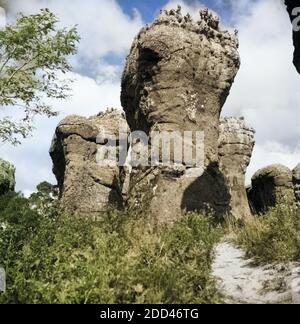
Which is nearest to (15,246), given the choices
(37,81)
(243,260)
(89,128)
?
(243,260)

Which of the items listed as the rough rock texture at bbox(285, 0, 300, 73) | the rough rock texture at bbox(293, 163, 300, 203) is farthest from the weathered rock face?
the rough rock texture at bbox(293, 163, 300, 203)

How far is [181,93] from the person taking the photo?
1541 cm

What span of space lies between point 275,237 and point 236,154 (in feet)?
57.3

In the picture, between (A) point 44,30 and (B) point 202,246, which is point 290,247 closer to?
(B) point 202,246

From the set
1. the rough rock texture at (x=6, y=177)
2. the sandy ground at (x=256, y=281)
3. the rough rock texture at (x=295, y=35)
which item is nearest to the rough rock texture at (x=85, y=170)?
the rough rock texture at (x=6, y=177)

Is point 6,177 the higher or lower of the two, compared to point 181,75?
lower

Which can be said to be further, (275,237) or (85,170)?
(85,170)

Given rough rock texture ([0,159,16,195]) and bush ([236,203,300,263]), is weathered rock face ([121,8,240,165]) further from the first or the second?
rough rock texture ([0,159,16,195])

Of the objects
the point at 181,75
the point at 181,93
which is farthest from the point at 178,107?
the point at 181,75

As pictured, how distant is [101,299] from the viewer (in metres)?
6.13

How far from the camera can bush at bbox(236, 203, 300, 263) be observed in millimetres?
8508

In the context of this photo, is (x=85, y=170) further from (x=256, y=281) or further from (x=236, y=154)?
(x=256, y=281)

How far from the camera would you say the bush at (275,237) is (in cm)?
851

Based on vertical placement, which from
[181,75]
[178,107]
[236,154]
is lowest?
[178,107]
